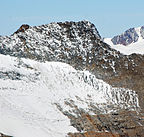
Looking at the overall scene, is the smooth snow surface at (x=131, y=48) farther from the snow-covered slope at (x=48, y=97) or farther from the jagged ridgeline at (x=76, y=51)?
the snow-covered slope at (x=48, y=97)

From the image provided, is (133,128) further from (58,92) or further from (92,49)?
(92,49)

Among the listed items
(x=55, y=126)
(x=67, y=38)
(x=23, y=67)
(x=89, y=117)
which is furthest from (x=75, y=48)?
(x=55, y=126)

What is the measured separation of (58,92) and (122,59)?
14132 mm

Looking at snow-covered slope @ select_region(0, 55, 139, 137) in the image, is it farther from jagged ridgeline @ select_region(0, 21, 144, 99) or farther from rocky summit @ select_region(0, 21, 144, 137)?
jagged ridgeline @ select_region(0, 21, 144, 99)

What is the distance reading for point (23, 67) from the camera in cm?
4641

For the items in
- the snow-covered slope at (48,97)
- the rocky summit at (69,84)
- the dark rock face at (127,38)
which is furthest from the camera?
the dark rock face at (127,38)

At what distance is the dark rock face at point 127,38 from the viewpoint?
17000 cm

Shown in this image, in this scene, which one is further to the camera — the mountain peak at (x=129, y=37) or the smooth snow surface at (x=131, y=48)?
the mountain peak at (x=129, y=37)

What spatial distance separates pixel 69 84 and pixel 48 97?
16.7ft

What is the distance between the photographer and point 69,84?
157ft

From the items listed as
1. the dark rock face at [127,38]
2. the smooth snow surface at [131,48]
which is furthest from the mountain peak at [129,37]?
the smooth snow surface at [131,48]

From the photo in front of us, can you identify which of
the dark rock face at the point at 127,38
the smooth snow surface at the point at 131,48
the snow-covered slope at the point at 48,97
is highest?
the dark rock face at the point at 127,38

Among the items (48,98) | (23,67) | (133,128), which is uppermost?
(23,67)

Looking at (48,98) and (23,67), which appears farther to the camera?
(23,67)
